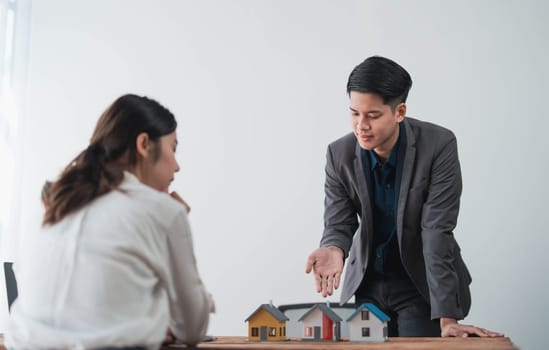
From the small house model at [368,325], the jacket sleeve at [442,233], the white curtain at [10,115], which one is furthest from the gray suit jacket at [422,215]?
the white curtain at [10,115]

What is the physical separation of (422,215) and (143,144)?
1.09 m

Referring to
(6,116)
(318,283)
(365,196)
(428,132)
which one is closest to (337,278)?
(318,283)

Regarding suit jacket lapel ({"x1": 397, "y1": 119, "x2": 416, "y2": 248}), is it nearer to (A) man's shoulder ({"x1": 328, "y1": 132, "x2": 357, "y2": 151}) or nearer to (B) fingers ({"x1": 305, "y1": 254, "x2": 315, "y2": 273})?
(A) man's shoulder ({"x1": 328, "y1": 132, "x2": 357, "y2": 151})

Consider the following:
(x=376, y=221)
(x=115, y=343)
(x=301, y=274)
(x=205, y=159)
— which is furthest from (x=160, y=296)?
(x=205, y=159)

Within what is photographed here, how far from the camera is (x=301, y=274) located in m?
3.31

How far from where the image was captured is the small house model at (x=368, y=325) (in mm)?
1673

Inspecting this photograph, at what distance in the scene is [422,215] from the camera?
87.4 inches

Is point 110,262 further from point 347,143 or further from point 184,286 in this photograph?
point 347,143

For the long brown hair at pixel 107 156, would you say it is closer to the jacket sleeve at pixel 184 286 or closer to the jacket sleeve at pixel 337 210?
the jacket sleeve at pixel 184 286

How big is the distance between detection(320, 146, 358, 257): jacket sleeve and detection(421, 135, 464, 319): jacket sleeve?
0.89 ft

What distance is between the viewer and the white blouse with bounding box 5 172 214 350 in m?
1.21

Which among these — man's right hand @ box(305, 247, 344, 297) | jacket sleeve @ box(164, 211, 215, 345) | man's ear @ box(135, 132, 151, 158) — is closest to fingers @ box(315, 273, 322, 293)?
man's right hand @ box(305, 247, 344, 297)

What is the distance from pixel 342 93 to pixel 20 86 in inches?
68.6

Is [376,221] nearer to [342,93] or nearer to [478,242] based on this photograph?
[478,242]
